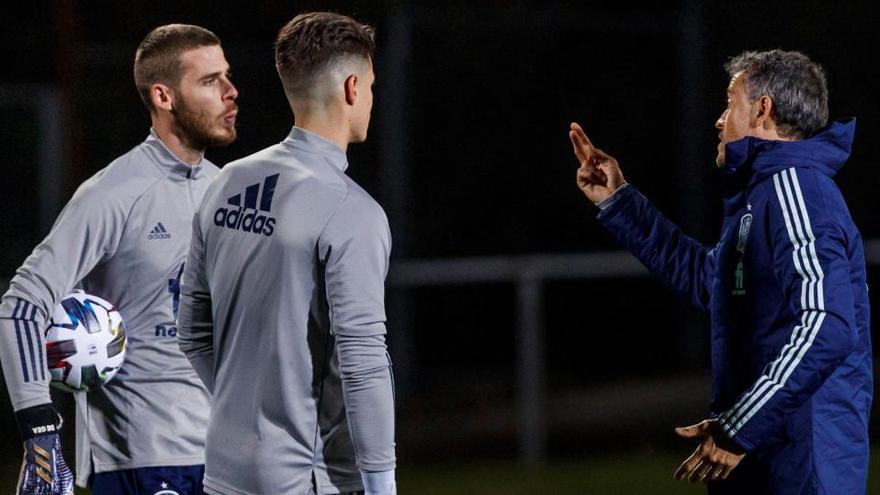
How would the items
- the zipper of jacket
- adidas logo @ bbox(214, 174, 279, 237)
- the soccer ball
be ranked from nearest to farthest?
adidas logo @ bbox(214, 174, 279, 237) < the soccer ball < the zipper of jacket

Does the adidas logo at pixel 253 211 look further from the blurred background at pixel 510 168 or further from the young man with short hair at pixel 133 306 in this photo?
the blurred background at pixel 510 168

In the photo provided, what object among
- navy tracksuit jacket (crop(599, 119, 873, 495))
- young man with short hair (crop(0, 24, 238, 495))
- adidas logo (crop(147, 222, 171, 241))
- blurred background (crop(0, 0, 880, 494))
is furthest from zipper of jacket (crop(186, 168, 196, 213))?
blurred background (crop(0, 0, 880, 494))

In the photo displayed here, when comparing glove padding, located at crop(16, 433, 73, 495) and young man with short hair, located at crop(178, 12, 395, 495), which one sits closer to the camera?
young man with short hair, located at crop(178, 12, 395, 495)

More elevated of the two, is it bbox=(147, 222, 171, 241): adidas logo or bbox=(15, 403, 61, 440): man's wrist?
bbox=(147, 222, 171, 241): adidas logo

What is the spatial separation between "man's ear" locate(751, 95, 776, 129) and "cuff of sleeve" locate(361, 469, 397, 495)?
1.44 metres

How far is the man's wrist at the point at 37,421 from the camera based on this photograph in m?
4.09

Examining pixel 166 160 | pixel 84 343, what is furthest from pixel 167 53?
pixel 84 343

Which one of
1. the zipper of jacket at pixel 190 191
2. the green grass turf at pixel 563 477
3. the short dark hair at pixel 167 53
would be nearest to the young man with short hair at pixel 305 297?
the zipper of jacket at pixel 190 191

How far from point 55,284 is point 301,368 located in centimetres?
112

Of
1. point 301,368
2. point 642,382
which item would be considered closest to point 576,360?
point 642,382

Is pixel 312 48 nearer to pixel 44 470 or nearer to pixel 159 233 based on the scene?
pixel 159 233

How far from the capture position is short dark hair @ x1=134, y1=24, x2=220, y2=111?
184 inches

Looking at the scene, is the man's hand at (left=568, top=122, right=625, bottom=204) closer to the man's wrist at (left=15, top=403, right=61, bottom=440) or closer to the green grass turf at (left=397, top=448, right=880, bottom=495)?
the man's wrist at (left=15, top=403, right=61, bottom=440)

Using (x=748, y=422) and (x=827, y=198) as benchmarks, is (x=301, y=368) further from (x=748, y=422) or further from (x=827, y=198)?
(x=827, y=198)
